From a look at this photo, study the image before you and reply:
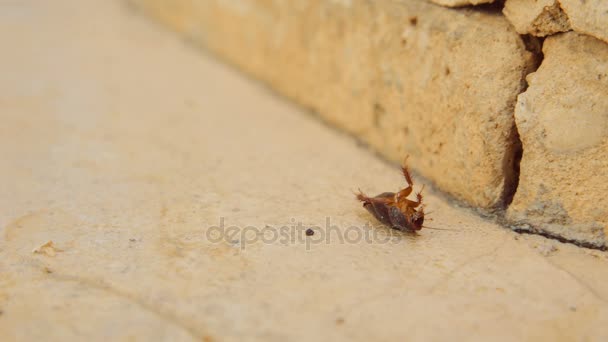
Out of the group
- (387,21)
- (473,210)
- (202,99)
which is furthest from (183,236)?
(202,99)

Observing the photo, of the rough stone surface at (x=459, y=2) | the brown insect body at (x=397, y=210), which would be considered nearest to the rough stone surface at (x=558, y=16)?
the rough stone surface at (x=459, y=2)

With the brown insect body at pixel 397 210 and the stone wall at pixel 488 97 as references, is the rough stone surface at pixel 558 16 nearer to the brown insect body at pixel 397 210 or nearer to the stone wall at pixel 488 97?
the stone wall at pixel 488 97

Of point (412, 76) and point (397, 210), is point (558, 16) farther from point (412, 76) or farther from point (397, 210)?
point (397, 210)

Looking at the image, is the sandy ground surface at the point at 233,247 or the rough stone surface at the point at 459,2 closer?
A: the sandy ground surface at the point at 233,247

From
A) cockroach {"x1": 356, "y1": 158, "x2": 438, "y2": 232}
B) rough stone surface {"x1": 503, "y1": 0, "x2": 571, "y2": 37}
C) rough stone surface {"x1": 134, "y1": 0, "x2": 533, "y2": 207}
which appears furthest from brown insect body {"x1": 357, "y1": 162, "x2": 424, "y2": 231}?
rough stone surface {"x1": 503, "y1": 0, "x2": 571, "y2": 37}

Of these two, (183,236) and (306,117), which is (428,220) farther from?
(306,117)

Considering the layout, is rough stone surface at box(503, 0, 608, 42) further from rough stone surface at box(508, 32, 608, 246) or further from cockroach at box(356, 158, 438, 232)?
cockroach at box(356, 158, 438, 232)

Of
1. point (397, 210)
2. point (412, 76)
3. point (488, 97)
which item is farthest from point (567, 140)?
point (412, 76)
